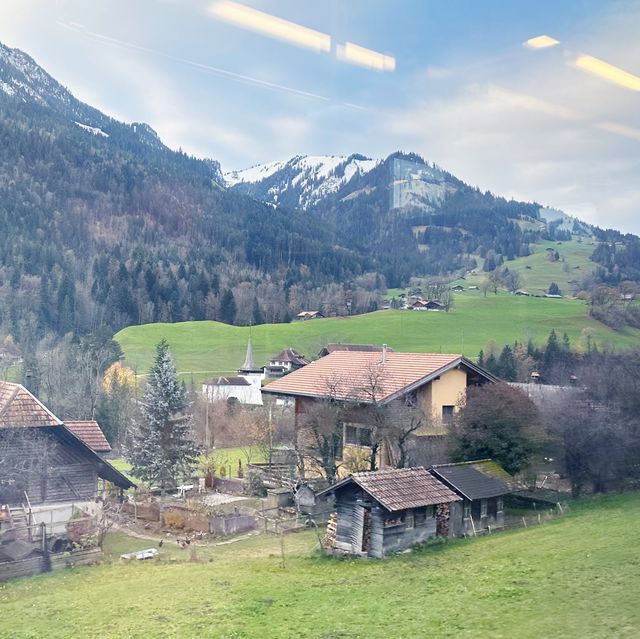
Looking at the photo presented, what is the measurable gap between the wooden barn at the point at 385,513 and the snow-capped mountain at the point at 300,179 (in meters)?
125

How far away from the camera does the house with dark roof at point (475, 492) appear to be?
16.6 m

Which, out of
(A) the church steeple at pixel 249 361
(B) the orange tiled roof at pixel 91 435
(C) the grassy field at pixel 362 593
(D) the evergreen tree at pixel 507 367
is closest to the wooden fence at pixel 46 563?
(C) the grassy field at pixel 362 593

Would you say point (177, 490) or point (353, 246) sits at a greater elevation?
point (353, 246)

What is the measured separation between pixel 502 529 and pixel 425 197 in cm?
8616

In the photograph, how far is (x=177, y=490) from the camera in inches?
1009

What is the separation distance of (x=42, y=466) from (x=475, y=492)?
453 inches

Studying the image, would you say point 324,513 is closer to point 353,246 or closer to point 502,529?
point 502,529

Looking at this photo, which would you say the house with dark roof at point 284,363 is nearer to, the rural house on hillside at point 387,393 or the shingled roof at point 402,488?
the rural house on hillside at point 387,393

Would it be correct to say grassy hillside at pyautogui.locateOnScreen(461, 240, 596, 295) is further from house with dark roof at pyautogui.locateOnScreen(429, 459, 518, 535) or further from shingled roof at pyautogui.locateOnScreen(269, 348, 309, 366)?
house with dark roof at pyautogui.locateOnScreen(429, 459, 518, 535)

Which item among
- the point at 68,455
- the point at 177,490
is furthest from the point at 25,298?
→ the point at 68,455

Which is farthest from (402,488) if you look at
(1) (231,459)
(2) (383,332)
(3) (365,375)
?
(2) (383,332)

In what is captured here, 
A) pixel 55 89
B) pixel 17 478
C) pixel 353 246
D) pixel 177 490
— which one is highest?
pixel 55 89

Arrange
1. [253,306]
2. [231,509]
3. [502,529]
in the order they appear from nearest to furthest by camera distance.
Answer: [502,529] → [231,509] → [253,306]

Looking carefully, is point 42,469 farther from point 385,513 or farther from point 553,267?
point 553,267
